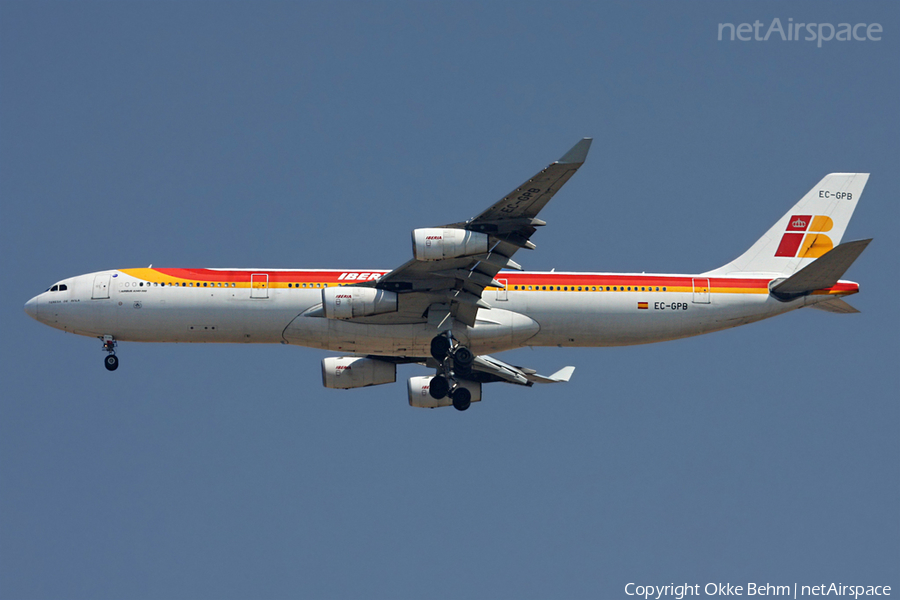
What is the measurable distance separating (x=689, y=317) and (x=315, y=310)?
1505 centimetres

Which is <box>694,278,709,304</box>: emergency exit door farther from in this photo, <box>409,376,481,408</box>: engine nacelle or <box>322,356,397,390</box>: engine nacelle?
<box>322,356,397,390</box>: engine nacelle

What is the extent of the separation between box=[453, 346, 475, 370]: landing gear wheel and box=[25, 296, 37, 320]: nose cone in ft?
57.2

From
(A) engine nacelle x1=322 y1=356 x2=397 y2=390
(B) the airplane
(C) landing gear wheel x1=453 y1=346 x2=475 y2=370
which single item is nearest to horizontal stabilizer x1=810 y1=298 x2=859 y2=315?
(B) the airplane

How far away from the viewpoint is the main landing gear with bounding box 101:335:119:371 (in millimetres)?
41344

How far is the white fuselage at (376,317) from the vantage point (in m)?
39.9

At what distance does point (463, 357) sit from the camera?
39.0 metres

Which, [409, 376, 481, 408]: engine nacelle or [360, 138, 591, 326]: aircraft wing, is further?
[409, 376, 481, 408]: engine nacelle

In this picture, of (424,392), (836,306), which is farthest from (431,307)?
(836,306)

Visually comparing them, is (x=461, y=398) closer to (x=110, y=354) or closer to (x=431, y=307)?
(x=431, y=307)

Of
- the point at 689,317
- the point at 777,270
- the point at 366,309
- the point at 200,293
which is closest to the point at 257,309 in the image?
the point at 200,293

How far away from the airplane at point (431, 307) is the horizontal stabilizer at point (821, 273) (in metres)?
0.06

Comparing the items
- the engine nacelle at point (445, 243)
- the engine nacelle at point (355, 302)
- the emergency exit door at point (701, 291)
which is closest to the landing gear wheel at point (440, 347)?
the engine nacelle at point (355, 302)

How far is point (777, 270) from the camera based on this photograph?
43594 mm

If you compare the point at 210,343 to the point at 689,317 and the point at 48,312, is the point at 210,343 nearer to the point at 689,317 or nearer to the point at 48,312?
the point at 48,312
